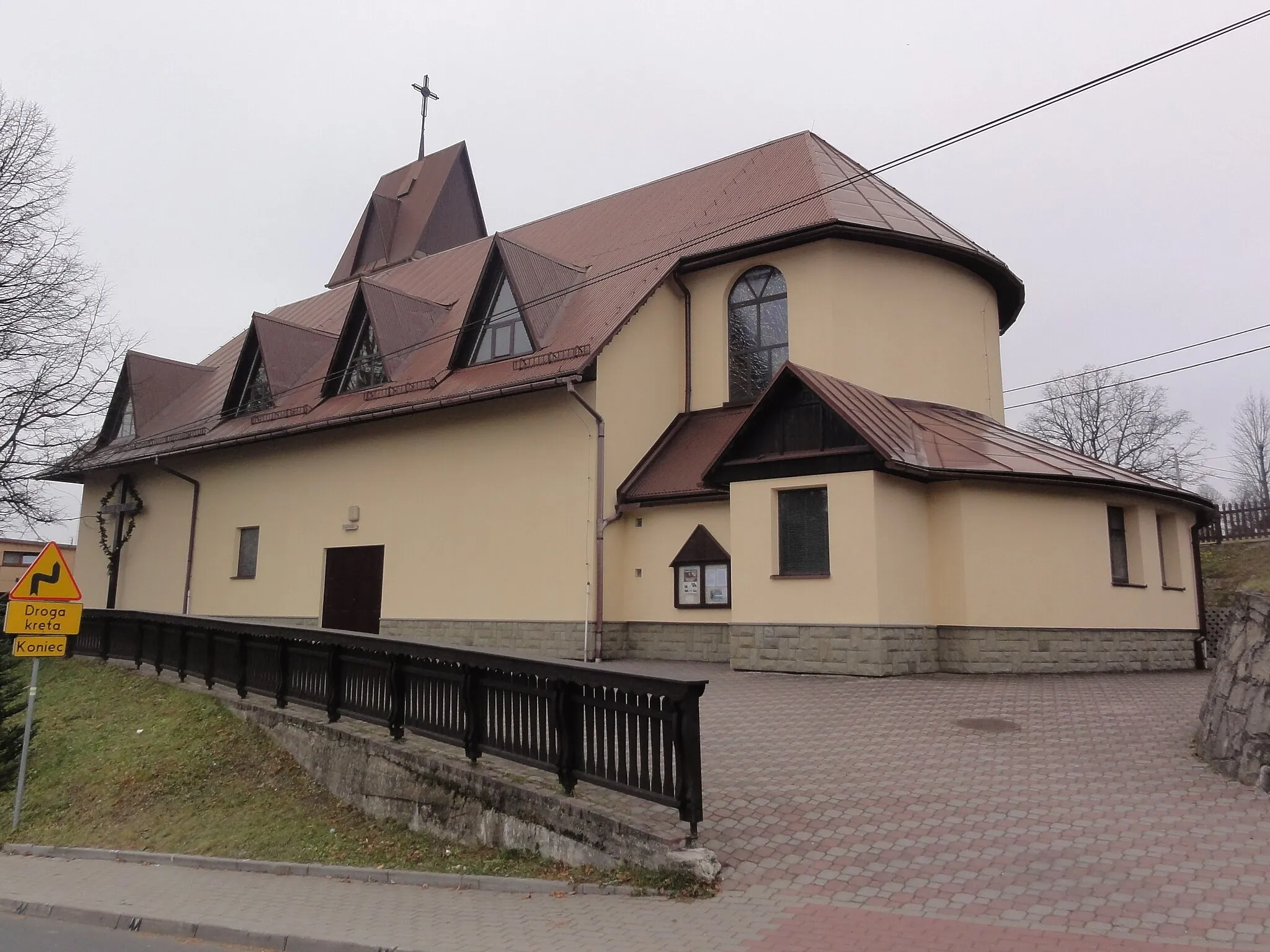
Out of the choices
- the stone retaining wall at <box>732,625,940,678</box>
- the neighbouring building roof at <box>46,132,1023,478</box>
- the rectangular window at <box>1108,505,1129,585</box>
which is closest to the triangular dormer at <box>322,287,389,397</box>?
the neighbouring building roof at <box>46,132,1023,478</box>

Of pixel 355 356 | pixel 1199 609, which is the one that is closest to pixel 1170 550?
pixel 1199 609

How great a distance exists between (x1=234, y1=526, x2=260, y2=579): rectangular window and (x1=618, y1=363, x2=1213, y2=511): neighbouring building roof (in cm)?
1068

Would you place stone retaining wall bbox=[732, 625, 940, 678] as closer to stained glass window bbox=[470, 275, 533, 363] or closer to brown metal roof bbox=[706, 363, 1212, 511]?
brown metal roof bbox=[706, 363, 1212, 511]

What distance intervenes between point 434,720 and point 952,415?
11732mm

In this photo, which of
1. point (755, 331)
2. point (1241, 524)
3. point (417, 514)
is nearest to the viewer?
point (755, 331)

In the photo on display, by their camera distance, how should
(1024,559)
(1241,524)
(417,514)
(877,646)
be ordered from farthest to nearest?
(1241,524) < (417,514) < (1024,559) < (877,646)

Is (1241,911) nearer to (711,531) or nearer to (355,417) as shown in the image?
(711,531)

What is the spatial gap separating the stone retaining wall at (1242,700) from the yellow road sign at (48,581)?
36.8 ft

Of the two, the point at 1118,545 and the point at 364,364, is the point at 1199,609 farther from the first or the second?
the point at 364,364

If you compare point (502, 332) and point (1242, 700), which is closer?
point (1242, 700)

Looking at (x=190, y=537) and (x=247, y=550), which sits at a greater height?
(x=190, y=537)

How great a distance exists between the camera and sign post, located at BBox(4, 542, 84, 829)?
33.3 feet

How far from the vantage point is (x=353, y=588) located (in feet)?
65.5

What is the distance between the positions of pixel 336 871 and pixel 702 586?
9.41m
